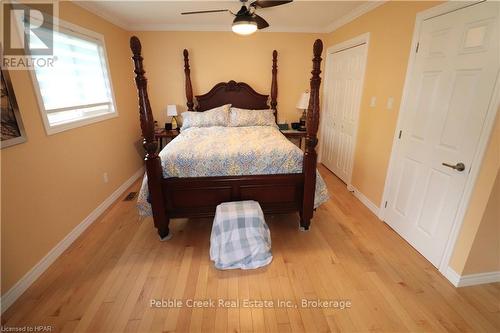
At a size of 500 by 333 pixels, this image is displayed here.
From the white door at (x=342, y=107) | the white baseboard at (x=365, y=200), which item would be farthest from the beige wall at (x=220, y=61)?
the white baseboard at (x=365, y=200)

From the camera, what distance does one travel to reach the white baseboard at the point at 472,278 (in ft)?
5.33

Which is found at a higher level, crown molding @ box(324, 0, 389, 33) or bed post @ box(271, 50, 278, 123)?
crown molding @ box(324, 0, 389, 33)

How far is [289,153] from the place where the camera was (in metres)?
2.10

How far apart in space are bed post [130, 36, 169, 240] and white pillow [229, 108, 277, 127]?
5.66 ft

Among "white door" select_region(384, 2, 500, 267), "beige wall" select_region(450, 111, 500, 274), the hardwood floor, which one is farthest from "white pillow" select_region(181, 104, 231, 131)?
"beige wall" select_region(450, 111, 500, 274)

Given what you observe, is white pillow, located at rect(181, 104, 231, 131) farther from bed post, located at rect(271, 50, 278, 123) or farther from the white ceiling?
the white ceiling

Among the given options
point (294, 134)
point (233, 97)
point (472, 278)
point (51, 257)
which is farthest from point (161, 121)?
point (472, 278)

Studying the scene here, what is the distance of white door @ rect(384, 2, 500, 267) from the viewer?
56.9 inches

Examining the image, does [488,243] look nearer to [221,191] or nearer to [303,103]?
[221,191]

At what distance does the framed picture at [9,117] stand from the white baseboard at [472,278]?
3.33m

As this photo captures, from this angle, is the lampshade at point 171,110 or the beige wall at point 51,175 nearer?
the beige wall at point 51,175

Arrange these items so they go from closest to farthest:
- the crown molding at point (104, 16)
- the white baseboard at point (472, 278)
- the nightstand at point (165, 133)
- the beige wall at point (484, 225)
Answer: the beige wall at point (484, 225)
the white baseboard at point (472, 278)
the crown molding at point (104, 16)
the nightstand at point (165, 133)

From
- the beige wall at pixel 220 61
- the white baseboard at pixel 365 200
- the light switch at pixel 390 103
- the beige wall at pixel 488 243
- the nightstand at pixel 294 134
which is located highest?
the beige wall at pixel 220 61

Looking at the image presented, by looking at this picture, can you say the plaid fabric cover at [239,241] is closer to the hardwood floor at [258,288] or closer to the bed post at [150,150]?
the hardwood floor at [258,288]
